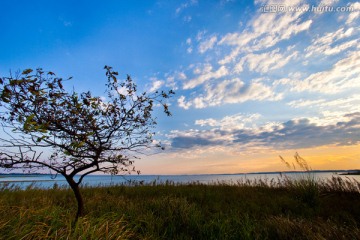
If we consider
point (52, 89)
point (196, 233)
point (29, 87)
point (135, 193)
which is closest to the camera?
point (29, 87)

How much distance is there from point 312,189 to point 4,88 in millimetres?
11099

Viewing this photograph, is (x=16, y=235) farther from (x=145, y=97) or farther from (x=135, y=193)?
(x=135, y=193)

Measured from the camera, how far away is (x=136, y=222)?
248 inches

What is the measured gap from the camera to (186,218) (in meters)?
6.61

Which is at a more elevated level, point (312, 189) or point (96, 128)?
point (96, 128)

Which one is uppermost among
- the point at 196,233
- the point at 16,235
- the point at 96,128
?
the point at 96,128

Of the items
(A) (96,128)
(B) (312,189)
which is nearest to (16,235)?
(A) (96,128)

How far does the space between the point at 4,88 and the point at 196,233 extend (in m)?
5.08

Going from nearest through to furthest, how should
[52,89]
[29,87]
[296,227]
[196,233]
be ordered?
[29,87] → [52,89] → [296,227] → [196,233]

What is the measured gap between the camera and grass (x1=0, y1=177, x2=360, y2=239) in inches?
177

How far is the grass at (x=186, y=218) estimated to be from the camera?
451 cm

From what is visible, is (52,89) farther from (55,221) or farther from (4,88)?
(55,221)

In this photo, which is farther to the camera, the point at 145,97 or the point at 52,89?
the point at 145,97

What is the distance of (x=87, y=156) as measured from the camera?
5129 mm
